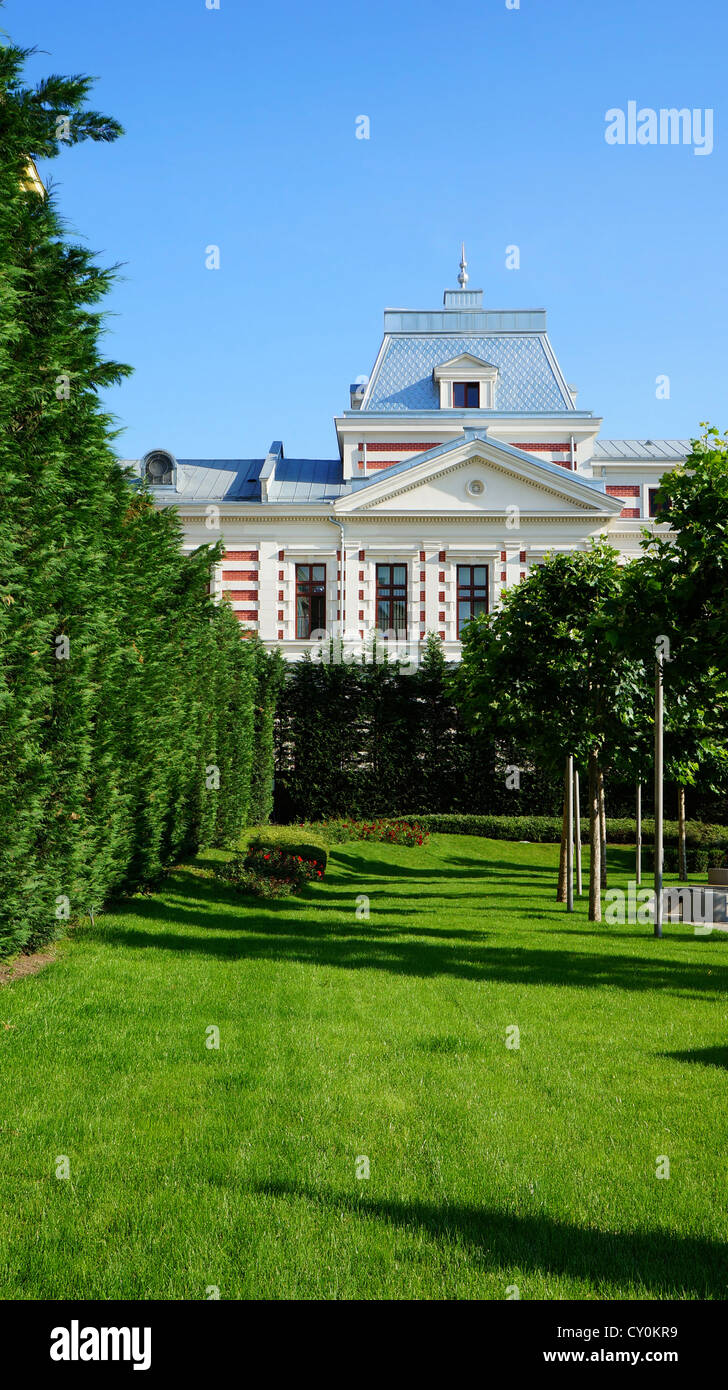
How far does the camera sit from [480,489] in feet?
116

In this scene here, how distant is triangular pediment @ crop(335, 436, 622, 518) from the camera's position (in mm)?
34812

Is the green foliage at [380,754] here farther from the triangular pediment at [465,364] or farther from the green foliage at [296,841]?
the triangular pediment at [465,364]

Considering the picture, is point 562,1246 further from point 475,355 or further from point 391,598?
point 475,355

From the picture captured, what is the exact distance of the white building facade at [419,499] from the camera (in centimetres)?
3525

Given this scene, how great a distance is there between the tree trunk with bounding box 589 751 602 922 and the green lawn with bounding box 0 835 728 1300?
3.78 meters

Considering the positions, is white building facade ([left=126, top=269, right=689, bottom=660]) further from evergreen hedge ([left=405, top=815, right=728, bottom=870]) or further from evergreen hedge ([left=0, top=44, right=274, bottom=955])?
evergreen hedge ([left=0, top=44, right=274, bottom=955])

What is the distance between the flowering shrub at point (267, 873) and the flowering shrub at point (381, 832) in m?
8.67

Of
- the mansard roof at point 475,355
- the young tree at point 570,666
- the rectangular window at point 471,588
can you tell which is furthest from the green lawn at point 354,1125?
the mansard roof at point 475,355

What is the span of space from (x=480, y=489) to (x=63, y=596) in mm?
28047

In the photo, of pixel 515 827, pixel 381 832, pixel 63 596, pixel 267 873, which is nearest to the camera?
pixel 63 596

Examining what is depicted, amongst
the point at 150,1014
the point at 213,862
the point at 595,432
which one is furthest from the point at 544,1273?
the point at 595,432

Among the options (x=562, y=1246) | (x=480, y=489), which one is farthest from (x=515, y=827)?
(x=562, y=1246)
